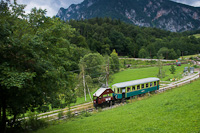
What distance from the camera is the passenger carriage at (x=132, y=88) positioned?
26031mm

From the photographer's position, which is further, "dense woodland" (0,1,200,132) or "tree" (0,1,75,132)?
"dense woodland" (0,1,200,132)

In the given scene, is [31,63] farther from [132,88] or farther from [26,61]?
[132,88]

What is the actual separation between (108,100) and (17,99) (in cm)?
1657

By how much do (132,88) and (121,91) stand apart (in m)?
2.41

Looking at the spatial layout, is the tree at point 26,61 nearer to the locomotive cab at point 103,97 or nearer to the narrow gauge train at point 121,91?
the locomotive cab at point 103,97

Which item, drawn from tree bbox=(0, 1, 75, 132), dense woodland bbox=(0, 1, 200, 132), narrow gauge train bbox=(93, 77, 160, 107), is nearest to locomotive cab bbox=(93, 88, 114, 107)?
narrow gauge train bbox=(93, 77, 160, 107)

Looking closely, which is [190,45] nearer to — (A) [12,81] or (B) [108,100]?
(B) [108,100]

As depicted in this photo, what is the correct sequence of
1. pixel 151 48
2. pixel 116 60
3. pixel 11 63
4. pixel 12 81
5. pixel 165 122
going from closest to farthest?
pixel 12 81 → pixel 11 63 → pixel 165 122 → pixel 116 60 → pixel 151 48

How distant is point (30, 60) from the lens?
10.5 metres

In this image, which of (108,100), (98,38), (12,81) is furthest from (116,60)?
(12,81)

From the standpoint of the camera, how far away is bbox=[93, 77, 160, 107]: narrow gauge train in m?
24.7

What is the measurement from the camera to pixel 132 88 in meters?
27.2

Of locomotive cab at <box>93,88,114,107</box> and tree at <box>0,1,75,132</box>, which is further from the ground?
tree at <box>0,1,75,132</box>

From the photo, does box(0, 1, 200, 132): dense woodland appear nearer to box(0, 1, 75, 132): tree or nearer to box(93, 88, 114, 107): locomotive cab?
box(0, 1, 75, 132): tree
